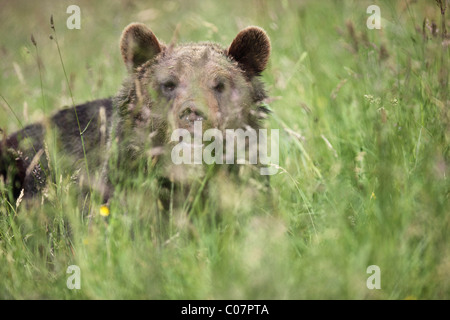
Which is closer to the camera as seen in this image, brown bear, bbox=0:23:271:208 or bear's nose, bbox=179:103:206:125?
bear's nose, bbox=179:103:206:125

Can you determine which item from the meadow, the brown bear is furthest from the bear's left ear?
the meadow

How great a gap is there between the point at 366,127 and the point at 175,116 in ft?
5.19

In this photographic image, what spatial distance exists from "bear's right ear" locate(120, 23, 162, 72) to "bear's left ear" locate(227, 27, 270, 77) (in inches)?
27.4

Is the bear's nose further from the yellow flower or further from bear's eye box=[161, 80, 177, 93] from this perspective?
the yellow flower

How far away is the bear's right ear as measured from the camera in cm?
419

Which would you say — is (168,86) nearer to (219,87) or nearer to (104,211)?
Answer: (219,87)

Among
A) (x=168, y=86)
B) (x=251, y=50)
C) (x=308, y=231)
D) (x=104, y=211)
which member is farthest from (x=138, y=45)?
(x=308, y=231)

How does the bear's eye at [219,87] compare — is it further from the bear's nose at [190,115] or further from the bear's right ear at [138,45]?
the bear's right ear at [138,45]

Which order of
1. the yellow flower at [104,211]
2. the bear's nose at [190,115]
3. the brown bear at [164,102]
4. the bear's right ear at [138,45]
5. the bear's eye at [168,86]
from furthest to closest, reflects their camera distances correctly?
1. the bear's right ear at [138,45]
2. the bear's eye at [168,86]
3. the brown bear at [164,102]
4. the bear's nose at [190,115]
5. the yellow flower at [104,211]

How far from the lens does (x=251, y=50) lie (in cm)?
444

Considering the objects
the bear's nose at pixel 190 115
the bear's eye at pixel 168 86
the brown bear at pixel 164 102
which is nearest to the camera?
the bear's nose at pixel 190 115

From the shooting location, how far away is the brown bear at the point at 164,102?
3.80m

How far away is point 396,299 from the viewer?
2521 millimetres

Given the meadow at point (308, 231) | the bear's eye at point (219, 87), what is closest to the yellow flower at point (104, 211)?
the meadow at point (308, 231)
